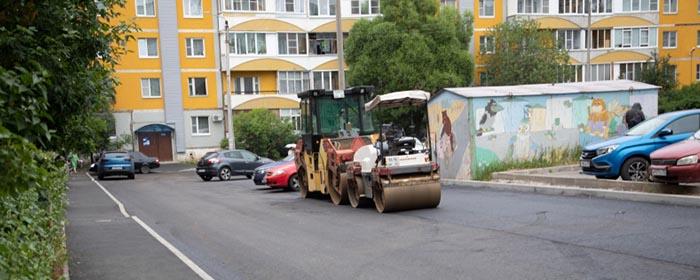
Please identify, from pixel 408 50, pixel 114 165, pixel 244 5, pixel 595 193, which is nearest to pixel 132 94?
pixel 244 5

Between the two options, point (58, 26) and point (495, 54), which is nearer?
point (58, 26)

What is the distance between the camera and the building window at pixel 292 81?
156 feet

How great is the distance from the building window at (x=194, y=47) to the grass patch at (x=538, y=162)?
1315 inches

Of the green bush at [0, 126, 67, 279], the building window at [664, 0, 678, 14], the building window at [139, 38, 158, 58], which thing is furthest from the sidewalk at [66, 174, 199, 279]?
the building window at [664, 0, 678, 14]

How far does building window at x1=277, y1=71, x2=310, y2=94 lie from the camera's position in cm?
4759

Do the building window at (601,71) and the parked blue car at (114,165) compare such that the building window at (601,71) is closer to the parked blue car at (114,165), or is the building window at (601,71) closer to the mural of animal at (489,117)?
the mural of animal at (489,117)

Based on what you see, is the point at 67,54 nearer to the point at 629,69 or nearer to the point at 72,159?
the point at 72,159

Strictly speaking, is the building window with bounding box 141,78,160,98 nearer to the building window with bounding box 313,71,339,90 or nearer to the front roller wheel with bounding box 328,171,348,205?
the building window with bounding box 313,71,339,90

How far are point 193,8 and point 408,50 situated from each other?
1694 cm

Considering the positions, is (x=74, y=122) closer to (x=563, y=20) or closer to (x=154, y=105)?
(x=154, y=105)

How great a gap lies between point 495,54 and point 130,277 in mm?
42602

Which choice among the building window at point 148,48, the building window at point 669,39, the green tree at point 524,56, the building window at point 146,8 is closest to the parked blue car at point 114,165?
the building window at point 148,48

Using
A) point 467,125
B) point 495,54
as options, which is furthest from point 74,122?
point 495,54

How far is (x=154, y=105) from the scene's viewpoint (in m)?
46.3
